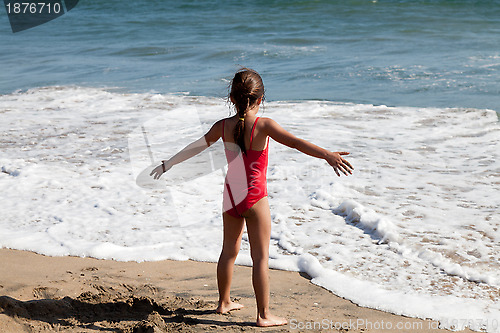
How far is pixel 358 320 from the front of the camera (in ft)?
10.4

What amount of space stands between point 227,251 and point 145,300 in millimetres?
588

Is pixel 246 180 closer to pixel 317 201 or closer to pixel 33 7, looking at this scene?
pixel 317 201

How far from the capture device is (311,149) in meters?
2.74

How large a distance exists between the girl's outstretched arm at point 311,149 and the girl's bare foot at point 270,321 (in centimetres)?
86

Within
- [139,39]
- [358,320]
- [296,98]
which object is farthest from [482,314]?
[139,39]

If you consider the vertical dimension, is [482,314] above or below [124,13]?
below

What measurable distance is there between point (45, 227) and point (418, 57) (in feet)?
36.5

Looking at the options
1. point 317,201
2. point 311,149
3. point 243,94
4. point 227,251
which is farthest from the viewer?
point 317,201

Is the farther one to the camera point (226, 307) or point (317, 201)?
point (317, 201)

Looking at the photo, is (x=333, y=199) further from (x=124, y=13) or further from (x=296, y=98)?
(x=124, y=13)

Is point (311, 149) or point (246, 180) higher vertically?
point (311, 149)

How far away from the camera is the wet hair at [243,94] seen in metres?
2.88

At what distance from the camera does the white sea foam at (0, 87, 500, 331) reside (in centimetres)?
382

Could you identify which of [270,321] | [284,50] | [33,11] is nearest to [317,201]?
[270,321]
